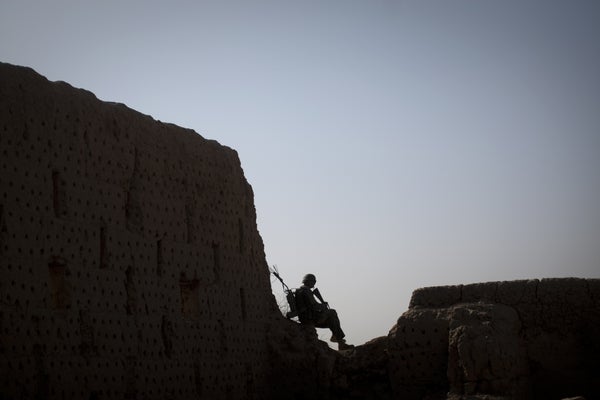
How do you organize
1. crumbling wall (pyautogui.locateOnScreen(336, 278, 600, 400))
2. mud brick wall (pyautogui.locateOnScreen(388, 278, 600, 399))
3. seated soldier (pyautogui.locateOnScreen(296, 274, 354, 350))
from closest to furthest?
crumbling wall (pyautogui.locateOnScreen(336, 278, 600, 400))
mud brick wall (pyautogui.locateOnScreen(388, 278, 600, 399))
seated soldier (pyautogui.locateOnScreen(296, 274, 354, 350))

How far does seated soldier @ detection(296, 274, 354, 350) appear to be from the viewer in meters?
21.1

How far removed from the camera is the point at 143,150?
688 inches

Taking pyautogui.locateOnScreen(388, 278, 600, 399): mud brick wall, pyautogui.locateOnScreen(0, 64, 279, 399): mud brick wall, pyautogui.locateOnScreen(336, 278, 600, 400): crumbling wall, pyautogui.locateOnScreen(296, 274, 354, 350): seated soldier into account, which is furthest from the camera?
pyautogui.locateOnScreen(296, 274, 354, 350): seated soldier

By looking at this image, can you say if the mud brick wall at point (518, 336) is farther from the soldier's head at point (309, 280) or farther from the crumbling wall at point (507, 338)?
the soldier's head at point (309, 280)

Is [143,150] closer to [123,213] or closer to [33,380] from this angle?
[123,213]

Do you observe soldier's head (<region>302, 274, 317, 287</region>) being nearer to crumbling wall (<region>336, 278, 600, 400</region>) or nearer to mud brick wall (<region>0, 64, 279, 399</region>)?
mud brick wall (<region>0, 64, 279, 399</region>)

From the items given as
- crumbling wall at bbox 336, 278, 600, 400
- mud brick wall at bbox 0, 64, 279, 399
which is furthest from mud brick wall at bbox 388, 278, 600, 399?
mud brick wall at bbox 0, 64, 279, 399

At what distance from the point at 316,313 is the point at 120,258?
222 inches

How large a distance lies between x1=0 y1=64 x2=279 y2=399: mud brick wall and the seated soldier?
1069 millimetres

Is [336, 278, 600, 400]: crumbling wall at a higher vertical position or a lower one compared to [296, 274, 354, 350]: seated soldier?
lower

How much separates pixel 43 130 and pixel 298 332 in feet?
22.2

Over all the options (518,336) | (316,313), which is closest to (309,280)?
(316,313)

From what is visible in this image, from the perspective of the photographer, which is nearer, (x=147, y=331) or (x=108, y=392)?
(x=108, y=392)

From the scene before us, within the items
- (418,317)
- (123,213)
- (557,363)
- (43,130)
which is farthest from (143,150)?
(557,363)
